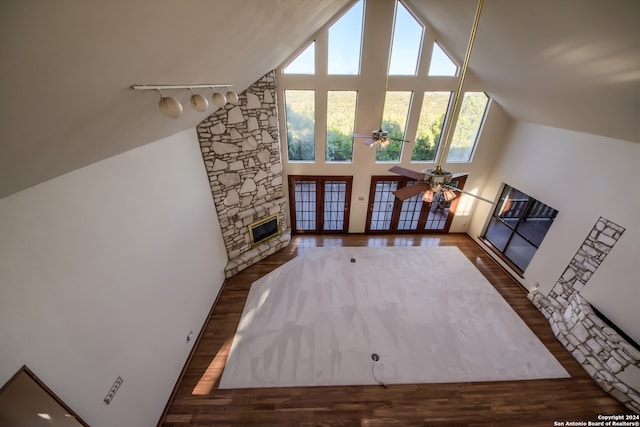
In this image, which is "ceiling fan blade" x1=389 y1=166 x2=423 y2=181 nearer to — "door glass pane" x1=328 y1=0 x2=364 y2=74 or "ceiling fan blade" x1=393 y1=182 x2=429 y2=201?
"ceiling fan blade" x1=393 y1=182 x2=429 y2=201

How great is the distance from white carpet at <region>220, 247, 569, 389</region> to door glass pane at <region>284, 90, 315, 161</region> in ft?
8.80

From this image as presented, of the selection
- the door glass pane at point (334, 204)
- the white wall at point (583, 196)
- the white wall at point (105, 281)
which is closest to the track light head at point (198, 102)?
the white wall at point (105, 281)

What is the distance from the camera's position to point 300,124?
5629mm

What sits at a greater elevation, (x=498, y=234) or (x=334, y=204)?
(x=334, y=204)

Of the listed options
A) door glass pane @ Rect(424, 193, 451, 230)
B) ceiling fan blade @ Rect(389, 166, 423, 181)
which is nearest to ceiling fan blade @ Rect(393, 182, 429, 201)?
ceiling fan blade @ Rect(389, 166, 423, 181)

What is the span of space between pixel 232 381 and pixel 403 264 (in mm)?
4053

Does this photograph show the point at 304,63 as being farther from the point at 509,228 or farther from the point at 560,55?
the point at 509,228

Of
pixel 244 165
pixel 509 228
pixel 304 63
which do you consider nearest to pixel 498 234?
pixel 509 228

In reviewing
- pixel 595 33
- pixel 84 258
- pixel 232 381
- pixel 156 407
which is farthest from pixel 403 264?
pixel 84 258

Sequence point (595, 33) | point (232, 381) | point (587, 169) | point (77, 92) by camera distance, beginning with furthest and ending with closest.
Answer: point (587, 169) → point (232, 381) → point (595, 33) → point (77, 92)

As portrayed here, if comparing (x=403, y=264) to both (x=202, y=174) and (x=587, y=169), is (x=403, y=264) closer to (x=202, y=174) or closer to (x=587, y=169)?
(x=587, y=169)

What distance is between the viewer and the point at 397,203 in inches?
255

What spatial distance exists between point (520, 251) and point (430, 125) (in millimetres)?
3525

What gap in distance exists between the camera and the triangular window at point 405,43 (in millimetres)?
4812
